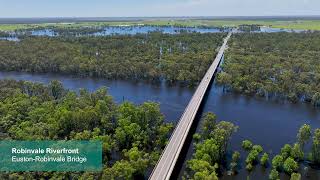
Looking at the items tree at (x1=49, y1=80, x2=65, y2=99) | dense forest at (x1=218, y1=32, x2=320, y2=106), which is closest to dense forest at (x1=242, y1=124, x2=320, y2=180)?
dense forest at (x1=218, y1=32, x2=320, y2=106)

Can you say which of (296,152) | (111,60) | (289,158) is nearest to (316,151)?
(296,152)

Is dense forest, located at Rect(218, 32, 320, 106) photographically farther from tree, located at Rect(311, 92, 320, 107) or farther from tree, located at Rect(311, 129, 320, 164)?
tree, located at Rect(311, 129, 320, 164)

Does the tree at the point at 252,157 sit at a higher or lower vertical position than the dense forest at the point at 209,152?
lower

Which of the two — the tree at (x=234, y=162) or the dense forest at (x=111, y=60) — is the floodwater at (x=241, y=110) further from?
the dense forest at (x=111, y=60)

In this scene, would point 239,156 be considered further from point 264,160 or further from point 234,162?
point 264,160

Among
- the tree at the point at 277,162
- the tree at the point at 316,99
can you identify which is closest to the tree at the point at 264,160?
the tree at the point at 277,162

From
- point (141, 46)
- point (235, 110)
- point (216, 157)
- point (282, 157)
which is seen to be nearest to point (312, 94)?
point (235, 110)

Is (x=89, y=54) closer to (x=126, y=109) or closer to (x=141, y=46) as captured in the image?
(x=141, y=46)
